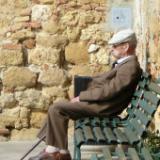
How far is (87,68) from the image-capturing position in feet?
23.3

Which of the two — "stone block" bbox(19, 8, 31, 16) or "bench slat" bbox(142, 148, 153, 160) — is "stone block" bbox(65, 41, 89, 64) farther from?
"bench slat" bbox(142, 148, 153, 160)

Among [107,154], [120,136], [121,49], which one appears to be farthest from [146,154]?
[121,49]

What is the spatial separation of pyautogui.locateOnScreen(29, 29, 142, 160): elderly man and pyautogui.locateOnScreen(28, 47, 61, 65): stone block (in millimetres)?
2087

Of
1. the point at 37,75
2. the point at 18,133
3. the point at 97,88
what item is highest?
the point at 97,88

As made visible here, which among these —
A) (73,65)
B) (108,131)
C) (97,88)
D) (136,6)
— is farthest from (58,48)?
(108,131)

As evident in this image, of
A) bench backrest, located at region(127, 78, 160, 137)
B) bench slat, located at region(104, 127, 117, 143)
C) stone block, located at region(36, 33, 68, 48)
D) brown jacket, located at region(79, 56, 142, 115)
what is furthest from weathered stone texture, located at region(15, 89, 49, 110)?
bench slat, located at region(104, 127, 117, 143)

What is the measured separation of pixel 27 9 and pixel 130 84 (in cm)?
258

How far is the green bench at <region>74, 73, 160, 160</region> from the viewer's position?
165 inches

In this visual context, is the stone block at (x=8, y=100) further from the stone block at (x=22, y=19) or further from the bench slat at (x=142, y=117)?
the bench slat at (x=142, y=117)

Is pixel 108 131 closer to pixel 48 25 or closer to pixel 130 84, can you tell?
pixel 130 84

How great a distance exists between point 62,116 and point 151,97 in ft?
2.70

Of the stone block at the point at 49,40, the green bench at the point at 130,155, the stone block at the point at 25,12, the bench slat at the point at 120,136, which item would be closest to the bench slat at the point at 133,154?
the green bench at the point at 130,155

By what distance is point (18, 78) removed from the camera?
701 centimetres

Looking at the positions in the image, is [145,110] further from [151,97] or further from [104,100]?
[104,100]
